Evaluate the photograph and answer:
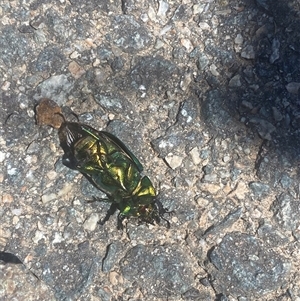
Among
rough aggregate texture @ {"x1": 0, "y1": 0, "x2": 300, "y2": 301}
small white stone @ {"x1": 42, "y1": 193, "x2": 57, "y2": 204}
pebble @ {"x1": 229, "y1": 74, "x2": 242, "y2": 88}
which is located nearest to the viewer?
rough aggregate texture @ {"x1": 0, "y1": 0, "x2": 300, "y2": 301}

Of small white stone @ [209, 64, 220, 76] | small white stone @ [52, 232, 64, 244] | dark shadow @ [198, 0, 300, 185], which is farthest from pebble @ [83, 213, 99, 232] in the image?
small white stone @ [209, 64, 220, 76]

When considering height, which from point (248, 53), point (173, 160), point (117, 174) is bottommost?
point (117, 174)

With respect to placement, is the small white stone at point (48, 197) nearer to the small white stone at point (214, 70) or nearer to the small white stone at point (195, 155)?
the small white stone at point (195, 155)

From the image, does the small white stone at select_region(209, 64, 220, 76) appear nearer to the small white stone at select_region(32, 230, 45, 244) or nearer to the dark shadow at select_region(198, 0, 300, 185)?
→ the dark shadow at select_region(198, 0, 300, 185)

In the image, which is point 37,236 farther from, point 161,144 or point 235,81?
point 235,81

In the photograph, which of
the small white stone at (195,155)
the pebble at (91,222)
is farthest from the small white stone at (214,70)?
the pebble at (91,222)

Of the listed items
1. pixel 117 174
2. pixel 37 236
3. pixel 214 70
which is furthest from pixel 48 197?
pixel 214 70
